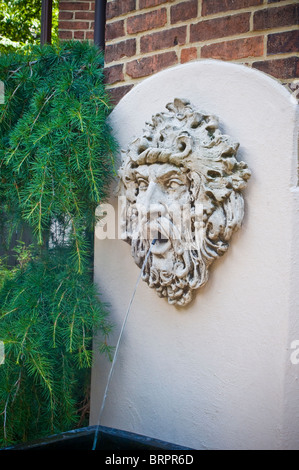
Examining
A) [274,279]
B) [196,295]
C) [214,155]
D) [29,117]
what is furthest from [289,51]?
[29,117]

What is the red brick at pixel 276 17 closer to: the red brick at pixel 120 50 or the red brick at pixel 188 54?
the red brick at pixel 188 54

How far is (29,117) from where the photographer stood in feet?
8.43

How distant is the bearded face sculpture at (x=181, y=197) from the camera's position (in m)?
2.16

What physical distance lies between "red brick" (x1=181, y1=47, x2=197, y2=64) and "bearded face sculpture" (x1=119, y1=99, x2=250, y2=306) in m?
0.20

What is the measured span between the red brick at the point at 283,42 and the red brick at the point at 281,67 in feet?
0.12

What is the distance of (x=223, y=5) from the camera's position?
227 centimetres

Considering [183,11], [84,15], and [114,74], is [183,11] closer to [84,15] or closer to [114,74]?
[114,74]

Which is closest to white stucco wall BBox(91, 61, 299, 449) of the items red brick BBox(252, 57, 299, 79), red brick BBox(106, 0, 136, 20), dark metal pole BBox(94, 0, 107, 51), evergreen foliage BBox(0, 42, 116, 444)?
red brick BBox(252, 57, 299, 79)

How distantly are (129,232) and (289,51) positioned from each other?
100 centimetres

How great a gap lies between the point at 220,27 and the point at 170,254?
0.96 metres

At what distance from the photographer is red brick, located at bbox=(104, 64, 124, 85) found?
2.69 meters

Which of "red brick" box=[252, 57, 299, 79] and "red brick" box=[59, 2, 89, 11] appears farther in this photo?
"red brick" box=[59, 2, 89, 11]

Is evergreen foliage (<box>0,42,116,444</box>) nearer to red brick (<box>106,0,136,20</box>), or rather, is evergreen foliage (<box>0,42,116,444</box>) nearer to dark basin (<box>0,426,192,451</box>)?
red brick (<box>106,0,136,20</box>)

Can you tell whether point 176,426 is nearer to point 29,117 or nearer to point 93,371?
point 93,371
